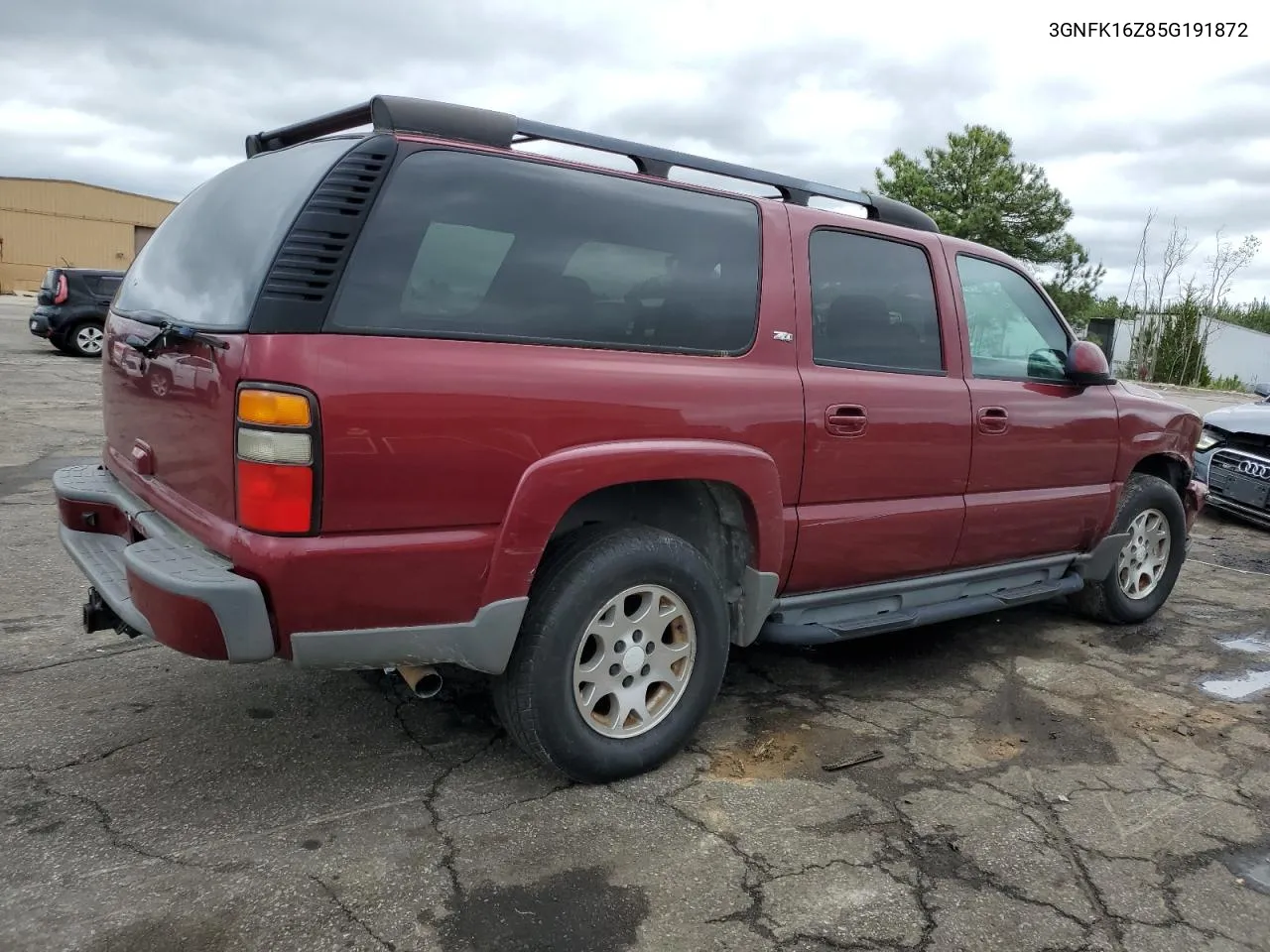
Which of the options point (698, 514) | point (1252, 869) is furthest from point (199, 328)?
point (1252, 869)

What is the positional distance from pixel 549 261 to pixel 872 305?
140 centimetres

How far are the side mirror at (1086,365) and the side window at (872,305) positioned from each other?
80 centimetres

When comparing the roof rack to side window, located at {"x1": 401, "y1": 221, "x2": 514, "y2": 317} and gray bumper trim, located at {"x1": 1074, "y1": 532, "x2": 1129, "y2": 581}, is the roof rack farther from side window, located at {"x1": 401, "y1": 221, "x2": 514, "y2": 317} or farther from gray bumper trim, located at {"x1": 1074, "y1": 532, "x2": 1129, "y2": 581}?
gray bumper trim, located at {"x1": 1074, "y1": 532, "x2": 1129, "y2": 581}

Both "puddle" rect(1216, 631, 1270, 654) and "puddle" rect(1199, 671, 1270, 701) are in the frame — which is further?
"puddle" rect(1216, 631, 1270, 654)

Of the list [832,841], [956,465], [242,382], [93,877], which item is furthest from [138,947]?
[956,465]

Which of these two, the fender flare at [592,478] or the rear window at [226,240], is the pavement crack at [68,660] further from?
the fender flare at [592,478]

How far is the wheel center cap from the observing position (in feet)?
9.74

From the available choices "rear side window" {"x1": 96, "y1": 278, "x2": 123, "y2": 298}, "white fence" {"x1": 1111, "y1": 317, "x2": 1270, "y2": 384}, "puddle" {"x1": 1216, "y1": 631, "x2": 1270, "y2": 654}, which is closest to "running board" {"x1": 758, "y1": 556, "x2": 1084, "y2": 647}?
"puddle" {"x1": 1216, "y1": 631, "x2": 1270, "y2": 654}

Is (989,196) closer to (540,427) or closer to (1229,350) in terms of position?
(1229,350)

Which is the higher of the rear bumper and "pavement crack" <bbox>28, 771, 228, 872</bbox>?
the rear bumper

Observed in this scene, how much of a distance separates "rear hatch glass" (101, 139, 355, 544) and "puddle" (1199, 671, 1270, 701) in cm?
395

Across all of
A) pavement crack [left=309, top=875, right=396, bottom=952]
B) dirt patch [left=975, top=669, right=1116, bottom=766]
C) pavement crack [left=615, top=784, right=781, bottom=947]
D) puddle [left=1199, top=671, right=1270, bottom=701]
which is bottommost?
pavement crack [left=309, top=875, right=396, bottom=952]

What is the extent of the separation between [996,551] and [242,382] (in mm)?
3044

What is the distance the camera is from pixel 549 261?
2.80 meters
